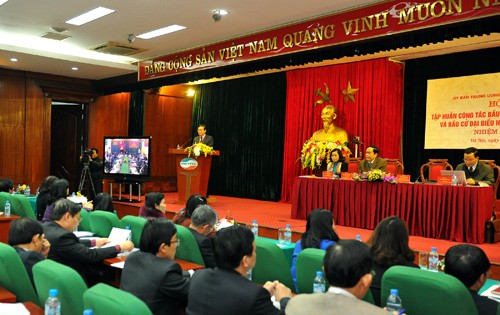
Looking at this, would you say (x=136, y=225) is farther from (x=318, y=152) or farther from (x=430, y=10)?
(x=318, y=152)

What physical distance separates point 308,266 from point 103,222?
2299 mm

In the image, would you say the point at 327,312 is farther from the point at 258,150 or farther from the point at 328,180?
the point at 258,150

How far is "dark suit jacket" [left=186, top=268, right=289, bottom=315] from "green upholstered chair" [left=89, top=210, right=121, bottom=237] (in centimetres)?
227

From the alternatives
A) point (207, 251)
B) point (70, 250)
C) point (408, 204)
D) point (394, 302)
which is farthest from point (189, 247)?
point (408, 204)

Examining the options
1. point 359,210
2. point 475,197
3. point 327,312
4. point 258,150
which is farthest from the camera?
point 258,150

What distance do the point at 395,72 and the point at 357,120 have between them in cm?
114

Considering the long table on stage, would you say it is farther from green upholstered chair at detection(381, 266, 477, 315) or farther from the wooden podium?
green upholstered chair at detection(381, 266, 477, 315)

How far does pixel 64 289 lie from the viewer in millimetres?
2182

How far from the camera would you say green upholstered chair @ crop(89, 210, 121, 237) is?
4.34 m

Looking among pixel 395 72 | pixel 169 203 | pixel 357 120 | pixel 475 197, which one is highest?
pixel 395 72

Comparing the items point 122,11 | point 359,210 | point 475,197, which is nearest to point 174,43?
point 122,11

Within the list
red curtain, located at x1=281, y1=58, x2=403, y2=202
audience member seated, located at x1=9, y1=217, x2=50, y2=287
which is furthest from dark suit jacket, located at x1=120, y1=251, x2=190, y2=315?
red curtain, located at x1=281, y1=58, x2=403, y2=202

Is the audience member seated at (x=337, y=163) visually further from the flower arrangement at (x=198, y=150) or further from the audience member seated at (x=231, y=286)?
the audience member seated at (x=231, y=286)

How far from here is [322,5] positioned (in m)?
6.51
